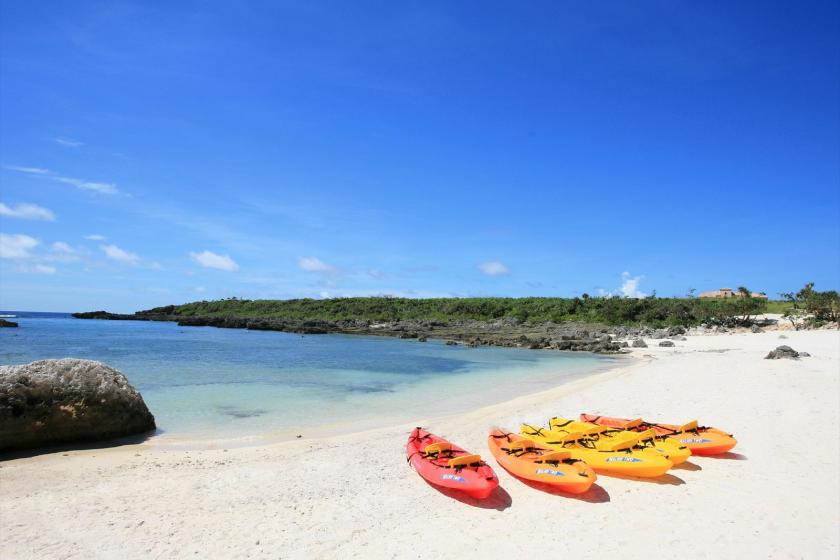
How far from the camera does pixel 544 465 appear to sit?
22.5 feet

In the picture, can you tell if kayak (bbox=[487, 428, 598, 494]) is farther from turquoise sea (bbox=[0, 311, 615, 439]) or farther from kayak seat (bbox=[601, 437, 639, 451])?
turquoise sea (bbox=[0, 311, 615, 439])

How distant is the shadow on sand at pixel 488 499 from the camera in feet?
20.8

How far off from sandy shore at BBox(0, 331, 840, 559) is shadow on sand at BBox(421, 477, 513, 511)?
28 mm

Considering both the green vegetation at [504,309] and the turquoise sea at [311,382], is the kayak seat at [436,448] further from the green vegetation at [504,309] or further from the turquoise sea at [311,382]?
the green vegetation at [504,309]

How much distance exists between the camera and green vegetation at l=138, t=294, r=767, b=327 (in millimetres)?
44719

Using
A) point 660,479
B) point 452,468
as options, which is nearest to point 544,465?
point 452,468

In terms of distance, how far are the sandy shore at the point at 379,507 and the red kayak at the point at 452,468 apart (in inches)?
8.0

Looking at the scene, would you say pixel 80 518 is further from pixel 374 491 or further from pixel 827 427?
pixel 827 427

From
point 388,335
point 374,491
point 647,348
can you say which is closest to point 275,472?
point 374,491

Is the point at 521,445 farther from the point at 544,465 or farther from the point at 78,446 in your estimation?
the point at 78,446

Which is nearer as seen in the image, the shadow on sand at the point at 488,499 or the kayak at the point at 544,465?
the shadow on sand at the point at 488,499

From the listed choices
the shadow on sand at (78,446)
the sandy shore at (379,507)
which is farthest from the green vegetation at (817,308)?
the shadow on sand at (78,446)

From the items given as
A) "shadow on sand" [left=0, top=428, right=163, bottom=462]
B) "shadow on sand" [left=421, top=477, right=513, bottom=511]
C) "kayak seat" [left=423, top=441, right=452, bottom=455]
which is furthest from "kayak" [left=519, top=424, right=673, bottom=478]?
"shadow on sand" [left=0, top=428, right=163, bottom=462]

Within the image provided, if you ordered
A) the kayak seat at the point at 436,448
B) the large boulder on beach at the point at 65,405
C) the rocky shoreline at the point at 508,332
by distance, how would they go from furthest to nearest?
the rocky shoreline at the point at 508,332, the large boulder on beach at the point at 65,405, the kayak seat at the point at 436,448
